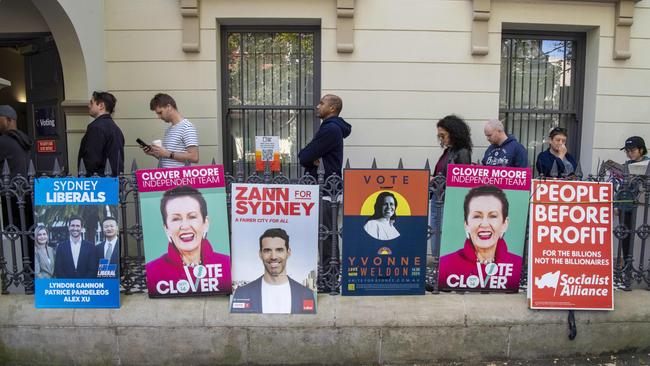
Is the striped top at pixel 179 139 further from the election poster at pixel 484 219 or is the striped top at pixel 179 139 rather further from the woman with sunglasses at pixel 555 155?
the woman with sunglasses at pixel 555 155

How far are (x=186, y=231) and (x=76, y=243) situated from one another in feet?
2.78

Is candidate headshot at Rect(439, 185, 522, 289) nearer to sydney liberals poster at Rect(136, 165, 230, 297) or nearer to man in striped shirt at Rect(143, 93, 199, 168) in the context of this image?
sydney liberals poster at Rect(136, 165, 230, 297)

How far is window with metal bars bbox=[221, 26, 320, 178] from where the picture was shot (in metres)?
5.96

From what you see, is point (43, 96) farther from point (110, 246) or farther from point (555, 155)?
point (555, 155)

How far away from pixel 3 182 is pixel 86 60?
2.46 meters

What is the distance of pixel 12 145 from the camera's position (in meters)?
4.36

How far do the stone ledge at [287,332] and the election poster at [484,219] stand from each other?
33 cm

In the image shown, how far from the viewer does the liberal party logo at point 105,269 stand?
11.1 feet

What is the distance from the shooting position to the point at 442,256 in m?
3.58

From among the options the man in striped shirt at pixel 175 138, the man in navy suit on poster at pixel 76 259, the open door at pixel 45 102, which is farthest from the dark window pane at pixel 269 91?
the man in navy suit on poster at pixel 76 259

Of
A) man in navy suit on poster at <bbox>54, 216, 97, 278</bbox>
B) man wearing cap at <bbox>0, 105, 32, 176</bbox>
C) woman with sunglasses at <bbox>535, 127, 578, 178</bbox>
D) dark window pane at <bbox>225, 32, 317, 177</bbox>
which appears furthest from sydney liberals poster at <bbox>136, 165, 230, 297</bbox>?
woman with sunglasses at <bbox>535, 127, 578, 178</bbox>

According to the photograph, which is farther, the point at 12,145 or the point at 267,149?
the point at 267,149

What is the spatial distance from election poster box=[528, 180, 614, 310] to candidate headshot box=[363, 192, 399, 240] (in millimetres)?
1111

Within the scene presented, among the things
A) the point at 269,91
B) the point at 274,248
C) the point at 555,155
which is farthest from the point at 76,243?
the point at 555,155
